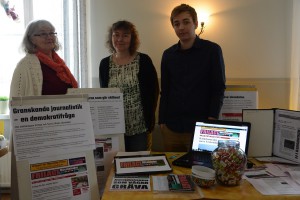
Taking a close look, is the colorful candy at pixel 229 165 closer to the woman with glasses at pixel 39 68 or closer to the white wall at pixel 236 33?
the woman with glasses at pixel 39 68

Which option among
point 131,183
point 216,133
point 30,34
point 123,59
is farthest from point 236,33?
point 131,183

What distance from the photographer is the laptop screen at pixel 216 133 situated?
1.56m

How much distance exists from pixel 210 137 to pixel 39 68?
1.29 m

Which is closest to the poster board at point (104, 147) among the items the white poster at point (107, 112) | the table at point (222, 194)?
the white poster at point (107, 112)

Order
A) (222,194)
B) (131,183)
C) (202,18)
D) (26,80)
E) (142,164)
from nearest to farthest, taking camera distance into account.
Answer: (222,194), (131,183), (142,164), (26,80), (202,18)

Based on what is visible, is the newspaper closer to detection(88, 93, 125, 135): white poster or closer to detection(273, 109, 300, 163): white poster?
detection(88, 93, 125, 135): white poster

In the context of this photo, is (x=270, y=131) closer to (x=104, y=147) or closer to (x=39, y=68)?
(x=104, y=147)

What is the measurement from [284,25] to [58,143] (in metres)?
3.27

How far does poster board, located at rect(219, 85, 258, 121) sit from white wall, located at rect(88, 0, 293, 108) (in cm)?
93

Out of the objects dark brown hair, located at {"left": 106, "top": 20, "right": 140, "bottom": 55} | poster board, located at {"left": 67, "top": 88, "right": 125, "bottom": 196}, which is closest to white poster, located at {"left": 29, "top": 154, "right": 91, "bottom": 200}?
poster board, located at {"left": 67, "top": 88, "right": 125, "bottom": 196}

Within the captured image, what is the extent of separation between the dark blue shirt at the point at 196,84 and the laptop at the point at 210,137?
0.34 meters

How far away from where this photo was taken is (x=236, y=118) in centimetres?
257

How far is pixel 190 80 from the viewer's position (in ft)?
6.55

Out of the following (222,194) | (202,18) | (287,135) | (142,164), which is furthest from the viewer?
(202,18)
